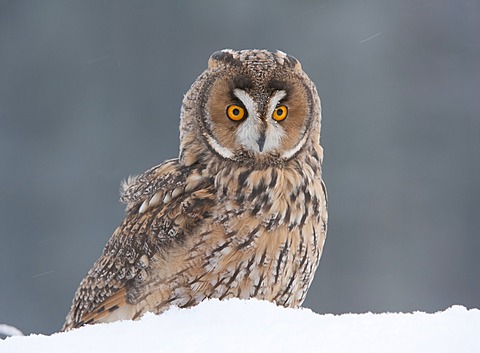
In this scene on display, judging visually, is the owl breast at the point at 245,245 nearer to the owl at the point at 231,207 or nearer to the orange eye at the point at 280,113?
the owl at the point at 231,207

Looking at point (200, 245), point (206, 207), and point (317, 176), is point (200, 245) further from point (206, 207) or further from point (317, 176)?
point (317, 176)

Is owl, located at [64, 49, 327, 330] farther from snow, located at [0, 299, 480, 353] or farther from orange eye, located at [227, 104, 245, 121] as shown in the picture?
snow, located at [0, 299, 480, 353]

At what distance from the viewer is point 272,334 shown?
1084 millimetres

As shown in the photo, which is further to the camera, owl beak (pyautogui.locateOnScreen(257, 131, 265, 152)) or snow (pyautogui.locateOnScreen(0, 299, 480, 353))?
owl beak (pyautogui.locateOnScreen(257, 131, 265, 152))

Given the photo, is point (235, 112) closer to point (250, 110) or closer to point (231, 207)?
point (250, 110)


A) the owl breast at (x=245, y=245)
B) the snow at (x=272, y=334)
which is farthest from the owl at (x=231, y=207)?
the snow at (x=272, y=334)

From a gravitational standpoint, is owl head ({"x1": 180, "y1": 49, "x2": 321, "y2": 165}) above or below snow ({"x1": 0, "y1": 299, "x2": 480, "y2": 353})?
above

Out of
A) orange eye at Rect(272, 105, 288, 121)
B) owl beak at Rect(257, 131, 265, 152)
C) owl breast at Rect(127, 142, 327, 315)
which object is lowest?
owl breast at Rect(127, 142, 327, 315)

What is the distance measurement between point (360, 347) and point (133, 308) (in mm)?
1236

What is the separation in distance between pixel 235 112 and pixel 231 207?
287mm

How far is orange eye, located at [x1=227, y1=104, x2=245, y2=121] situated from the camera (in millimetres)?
2033

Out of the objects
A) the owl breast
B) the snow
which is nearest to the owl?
the owl breast

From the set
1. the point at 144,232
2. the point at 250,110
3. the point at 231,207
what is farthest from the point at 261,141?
the point at 144,232

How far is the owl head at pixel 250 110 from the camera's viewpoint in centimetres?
199
